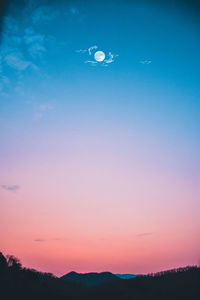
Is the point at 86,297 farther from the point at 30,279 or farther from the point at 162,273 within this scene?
the point at 162,273

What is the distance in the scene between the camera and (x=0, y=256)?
6131 cm

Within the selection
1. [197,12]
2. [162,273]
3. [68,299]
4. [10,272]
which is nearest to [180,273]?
[162,273]

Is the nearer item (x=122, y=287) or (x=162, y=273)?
(x=122, y=287)

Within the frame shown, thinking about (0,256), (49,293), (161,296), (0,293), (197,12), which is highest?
(197,12)

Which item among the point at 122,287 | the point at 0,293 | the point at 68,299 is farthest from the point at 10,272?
the point at 122,287

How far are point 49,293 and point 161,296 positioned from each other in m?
37.4

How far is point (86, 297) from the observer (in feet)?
260

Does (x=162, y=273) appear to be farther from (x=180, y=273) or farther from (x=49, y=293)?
Answer: (x=49, y=293)

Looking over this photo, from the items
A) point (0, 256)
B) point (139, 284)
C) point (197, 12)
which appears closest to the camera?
point (197, 12)

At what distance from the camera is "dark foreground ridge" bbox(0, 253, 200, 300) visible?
195ft

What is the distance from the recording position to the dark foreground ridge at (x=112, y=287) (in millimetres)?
59344

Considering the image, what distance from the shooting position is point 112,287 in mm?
84500

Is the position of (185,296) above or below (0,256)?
below

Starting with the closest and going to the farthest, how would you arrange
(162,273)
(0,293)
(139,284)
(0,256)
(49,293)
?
(0,293), (0,256), (49,293), (139,284), (162,273)
